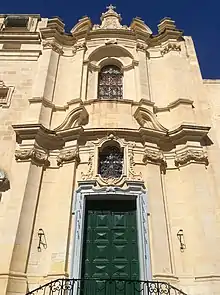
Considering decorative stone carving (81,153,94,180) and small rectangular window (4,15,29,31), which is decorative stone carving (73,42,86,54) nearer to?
small rectangular window (4,15,29,31)

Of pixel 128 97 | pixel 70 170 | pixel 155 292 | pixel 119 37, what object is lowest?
pixel 155 292

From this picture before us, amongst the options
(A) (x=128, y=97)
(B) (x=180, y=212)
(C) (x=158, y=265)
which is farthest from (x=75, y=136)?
(C) (x=158, y=265)

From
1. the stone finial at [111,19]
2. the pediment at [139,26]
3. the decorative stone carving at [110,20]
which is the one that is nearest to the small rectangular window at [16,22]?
the decorative stone carving at [110,20]

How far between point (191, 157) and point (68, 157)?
12.3ft

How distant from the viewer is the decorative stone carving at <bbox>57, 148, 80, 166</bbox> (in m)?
11.8

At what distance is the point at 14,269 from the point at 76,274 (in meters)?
1.55

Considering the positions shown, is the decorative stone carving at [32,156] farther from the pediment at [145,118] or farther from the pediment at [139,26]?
the pediment at [139,26]

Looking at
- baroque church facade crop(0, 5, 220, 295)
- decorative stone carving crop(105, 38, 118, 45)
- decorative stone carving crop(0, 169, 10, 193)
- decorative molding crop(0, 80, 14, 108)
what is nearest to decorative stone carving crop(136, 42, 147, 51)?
baroque church facade crop(0, 5, 220, 295)

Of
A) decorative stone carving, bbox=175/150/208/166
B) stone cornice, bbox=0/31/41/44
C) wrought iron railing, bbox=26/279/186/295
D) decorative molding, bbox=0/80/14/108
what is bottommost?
wrought iron railing, bbox=26/279/186/295

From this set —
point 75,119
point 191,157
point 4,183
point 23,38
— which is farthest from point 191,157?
point 23,38

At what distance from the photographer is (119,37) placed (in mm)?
16188

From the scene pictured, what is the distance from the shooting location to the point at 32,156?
11.7m

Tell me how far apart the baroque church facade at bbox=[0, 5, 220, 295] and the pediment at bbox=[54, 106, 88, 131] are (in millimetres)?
46

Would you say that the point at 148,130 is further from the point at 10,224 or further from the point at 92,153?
the point at 10,224
